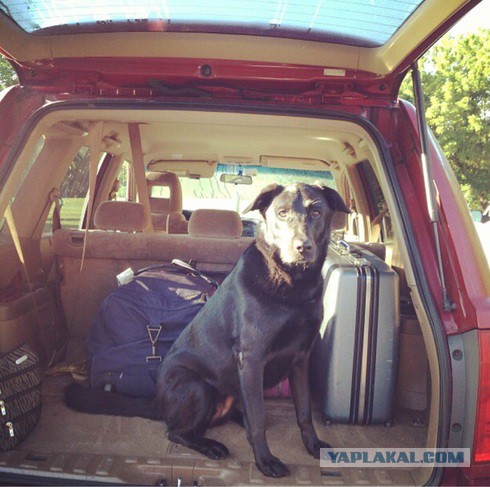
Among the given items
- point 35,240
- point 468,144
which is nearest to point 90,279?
point 35,240

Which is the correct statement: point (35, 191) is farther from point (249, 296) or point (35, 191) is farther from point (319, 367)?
point (319, 367)

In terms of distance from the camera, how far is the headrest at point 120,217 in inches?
125

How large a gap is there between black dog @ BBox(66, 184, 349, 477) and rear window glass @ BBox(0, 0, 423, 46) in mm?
716

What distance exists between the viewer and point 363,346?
2.28 m

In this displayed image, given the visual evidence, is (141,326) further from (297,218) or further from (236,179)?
(236,179)

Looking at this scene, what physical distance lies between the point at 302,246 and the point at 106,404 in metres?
1.20

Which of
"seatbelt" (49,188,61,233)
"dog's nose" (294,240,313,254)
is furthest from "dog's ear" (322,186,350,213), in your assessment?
"seatbelt" (49,188,61,233)

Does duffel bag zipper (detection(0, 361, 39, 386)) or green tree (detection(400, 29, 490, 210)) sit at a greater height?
green tree (detection(400, 29, 490, 210))

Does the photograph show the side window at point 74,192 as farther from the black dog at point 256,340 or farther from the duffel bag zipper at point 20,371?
the black dog at point 256,340

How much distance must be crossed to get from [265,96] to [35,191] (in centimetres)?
167

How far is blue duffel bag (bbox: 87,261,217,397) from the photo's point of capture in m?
2.52

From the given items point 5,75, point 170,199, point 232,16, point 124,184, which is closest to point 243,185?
point 170,199

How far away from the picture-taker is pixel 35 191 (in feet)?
9.84

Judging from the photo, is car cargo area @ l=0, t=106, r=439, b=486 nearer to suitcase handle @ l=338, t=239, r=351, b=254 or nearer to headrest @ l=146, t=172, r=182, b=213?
suitcase handle @ l=338, t=239, r=351, b=254
